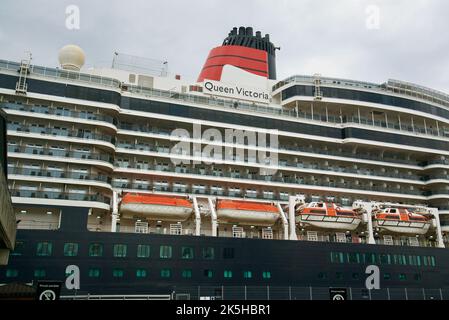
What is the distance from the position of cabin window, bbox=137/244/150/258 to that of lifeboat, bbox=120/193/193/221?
2.90m

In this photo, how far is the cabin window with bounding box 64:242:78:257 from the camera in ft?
80.8

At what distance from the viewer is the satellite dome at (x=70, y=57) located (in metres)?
32.6

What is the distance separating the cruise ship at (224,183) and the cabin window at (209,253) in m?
0.07

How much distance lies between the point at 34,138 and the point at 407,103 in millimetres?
34100

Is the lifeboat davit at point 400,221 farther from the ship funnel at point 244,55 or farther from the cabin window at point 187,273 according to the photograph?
the ship funnel at point 244,55

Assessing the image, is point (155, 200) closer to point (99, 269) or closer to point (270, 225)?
point (99, 269)

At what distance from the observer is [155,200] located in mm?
28734

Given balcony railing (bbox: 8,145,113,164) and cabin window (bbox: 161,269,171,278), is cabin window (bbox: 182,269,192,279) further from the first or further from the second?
balcony railing (bbox: 8,145,113,164)

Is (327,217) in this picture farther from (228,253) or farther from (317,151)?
(228,253)

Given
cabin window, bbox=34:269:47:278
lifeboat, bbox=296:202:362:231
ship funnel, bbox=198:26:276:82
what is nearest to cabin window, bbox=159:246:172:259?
cabin window, bbox=34:269:47:278

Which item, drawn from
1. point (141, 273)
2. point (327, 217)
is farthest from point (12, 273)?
point (327, 217)
